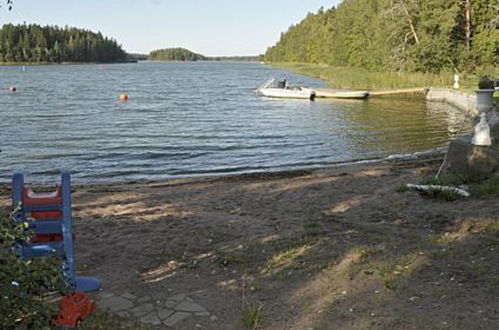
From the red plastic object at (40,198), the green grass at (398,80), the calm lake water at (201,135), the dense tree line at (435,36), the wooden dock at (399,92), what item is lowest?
the calm lake water at (201,135)

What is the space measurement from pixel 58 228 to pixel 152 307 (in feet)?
4.54

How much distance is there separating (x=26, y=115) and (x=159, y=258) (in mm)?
30460

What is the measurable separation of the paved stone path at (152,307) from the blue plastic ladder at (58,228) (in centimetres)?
30

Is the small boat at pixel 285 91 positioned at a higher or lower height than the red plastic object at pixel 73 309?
higher

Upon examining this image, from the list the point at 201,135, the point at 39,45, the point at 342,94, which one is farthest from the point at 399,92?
the point at 39,45

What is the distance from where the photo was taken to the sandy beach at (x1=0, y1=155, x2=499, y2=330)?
519cm

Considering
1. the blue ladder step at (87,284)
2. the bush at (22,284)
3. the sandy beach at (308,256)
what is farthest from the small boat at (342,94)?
the bush at (22,284)

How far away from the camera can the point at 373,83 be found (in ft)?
177

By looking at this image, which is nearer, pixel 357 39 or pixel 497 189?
pixel 497 189

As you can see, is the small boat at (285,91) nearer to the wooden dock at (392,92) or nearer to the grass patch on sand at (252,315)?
the wooden dock at (392,92)

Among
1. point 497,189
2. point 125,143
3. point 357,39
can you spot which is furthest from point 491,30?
point 497,189

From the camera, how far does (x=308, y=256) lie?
22.0 ft

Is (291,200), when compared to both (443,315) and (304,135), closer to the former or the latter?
(443,315)

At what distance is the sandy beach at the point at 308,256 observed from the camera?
17.0 ft
